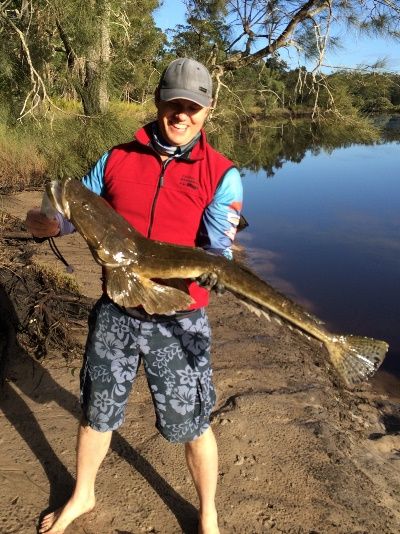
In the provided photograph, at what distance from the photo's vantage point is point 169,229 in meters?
2.15

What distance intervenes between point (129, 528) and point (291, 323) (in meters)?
1.44

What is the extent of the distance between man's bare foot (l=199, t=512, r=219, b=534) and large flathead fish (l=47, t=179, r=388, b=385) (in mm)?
1030

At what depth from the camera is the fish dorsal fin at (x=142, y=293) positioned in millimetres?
2033

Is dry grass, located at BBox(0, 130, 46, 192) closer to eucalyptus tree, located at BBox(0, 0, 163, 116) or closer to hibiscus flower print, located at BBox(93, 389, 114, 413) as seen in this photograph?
eucalyptus tree, located at BBox(0, 0, 163, 116)

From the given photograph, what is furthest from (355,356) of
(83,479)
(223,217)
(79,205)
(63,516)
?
(63,516)

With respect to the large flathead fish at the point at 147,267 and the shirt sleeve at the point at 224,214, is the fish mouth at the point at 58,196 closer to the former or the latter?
the large flathead fish at the point at 147,267

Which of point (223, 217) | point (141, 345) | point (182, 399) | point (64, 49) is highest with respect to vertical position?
point (64, 49)

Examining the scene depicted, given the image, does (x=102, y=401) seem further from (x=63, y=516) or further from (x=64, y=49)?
(x=64, y=49)

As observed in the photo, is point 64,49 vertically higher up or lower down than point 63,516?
higher up

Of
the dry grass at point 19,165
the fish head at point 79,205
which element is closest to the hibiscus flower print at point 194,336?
the fish head at point 79,205

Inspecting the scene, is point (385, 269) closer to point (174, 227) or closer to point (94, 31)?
point (94, 31)

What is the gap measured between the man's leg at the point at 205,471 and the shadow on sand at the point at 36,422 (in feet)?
0.55

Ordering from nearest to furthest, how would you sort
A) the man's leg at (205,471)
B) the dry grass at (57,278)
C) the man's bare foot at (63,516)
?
1. the man's leg at (205,471)
2. the man's bare foot at (63,516)
3. the dry grass at (57,278)

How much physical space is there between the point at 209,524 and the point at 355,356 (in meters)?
1.17
